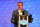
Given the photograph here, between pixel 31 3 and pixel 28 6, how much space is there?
105 millimetres

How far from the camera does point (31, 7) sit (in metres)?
2.00


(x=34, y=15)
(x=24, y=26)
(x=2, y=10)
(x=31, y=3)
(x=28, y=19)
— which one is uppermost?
(x=31, y=3)

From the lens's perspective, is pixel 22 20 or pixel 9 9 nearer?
pixel 22 20

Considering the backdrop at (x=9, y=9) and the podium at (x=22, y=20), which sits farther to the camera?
the backdrop at (x=9, y=9)

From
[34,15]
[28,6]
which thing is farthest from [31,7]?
[34,15]

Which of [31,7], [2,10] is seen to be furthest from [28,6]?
[2,10]

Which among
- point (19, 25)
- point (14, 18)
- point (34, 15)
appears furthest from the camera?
point (34, 15)

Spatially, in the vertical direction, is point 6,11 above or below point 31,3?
below

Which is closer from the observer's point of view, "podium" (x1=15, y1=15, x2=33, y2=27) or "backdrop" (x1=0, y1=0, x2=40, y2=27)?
"podium" (x1=15, y1=15, x2=33, y2=27)

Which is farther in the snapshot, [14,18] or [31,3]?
[31,3]

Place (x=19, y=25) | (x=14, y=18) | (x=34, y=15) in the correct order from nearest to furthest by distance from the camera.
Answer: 1. (x=19, y=25)
2. (x=14, y=18)
3. (x=34, y=15)

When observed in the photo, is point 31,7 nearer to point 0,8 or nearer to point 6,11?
point 6,11

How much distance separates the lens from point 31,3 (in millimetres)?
2008

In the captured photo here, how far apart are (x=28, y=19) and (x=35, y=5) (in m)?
0.74
